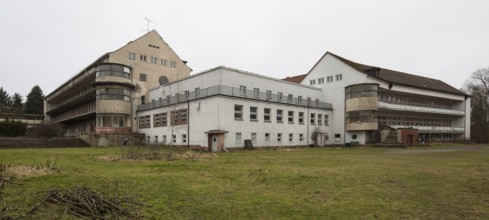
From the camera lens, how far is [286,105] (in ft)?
141

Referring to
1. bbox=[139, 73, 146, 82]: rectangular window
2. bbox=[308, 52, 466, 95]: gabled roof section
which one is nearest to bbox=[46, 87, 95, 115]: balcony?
bbox=[139, 73, 146, 82]: rectangular window

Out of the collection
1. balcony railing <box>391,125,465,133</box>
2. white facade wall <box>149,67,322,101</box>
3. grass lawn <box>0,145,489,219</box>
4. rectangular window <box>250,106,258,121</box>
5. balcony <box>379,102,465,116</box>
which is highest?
white facade wall <box>149,67,322,101</box>

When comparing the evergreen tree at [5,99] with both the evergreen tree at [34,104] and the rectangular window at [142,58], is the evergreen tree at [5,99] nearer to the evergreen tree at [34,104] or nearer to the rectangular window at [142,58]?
the evergreen tree at [34,104]

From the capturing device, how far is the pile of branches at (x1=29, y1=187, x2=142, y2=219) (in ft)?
21.7

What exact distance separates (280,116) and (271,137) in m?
3.43

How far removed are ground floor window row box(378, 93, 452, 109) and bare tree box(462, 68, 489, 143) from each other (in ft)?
25.1

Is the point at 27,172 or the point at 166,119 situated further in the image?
the point at 166,119

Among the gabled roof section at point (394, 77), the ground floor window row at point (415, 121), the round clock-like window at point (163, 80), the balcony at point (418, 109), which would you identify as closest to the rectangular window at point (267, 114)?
the gabled roof section at point (394, 77)

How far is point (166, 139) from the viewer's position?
42.8 m

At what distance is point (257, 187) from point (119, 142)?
37536 millimetres

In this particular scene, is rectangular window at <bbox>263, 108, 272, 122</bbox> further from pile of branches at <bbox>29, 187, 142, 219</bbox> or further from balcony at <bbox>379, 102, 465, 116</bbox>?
pile of branches at <bbox>29, 187, 142, 219</bbox>

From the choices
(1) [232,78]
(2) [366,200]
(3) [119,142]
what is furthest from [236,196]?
(3) [119,142]

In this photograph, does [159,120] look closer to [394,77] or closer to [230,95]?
[230,95]

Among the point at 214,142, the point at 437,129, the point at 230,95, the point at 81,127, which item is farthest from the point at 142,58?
the point at 437,129
